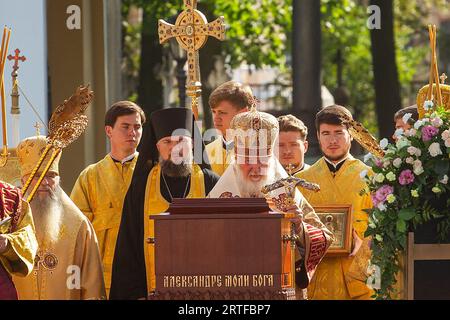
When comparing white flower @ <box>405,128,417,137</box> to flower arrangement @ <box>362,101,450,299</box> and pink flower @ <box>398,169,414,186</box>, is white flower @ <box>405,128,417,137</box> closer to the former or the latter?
flower arrangement @ <box>362,101,450,299</box>

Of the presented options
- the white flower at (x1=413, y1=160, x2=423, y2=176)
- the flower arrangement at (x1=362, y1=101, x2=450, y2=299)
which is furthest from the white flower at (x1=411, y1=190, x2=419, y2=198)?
the white flower at (x1=413, y1=160, x2=423, y2=176)

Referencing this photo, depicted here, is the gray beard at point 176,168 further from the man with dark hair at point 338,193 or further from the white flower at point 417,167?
the white flower at point 417,167

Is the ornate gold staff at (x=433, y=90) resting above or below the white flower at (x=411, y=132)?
above

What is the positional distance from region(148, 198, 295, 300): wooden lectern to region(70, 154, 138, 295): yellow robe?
127 inches

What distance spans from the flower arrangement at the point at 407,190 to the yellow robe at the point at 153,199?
154cm

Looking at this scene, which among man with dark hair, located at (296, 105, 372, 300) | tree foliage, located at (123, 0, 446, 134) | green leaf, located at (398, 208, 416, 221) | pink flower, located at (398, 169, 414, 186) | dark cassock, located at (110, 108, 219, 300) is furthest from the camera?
tree foliage, located at (123, 0, 446, 134)

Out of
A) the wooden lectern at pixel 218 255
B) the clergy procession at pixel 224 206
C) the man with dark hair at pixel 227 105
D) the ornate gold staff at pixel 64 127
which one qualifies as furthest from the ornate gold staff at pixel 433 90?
the ornate gold staff at pixel 64 127

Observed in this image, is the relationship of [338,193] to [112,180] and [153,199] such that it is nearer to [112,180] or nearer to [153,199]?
[153,199]

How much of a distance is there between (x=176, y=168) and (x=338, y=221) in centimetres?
117

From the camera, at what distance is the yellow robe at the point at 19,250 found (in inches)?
374

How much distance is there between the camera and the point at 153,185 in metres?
11.2

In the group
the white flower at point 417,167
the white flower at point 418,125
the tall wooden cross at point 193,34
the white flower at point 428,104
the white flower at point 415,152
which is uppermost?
the tall wooden cross at point 193,34

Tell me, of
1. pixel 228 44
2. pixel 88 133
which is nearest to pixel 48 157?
pixel 88 133

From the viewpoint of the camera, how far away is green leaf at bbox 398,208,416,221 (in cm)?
966
